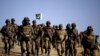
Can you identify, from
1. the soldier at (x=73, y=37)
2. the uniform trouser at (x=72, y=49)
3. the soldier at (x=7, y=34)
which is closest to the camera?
the soldier at (x=73, y=37)

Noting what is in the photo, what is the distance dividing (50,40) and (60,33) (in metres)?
0.80

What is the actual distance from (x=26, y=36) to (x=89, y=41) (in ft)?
9.73

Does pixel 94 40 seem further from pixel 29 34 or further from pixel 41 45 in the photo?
pixel 41 45

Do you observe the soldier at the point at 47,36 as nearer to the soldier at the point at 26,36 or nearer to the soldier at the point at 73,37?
the soldier at the point at 73,37

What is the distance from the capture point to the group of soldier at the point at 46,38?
796 inches

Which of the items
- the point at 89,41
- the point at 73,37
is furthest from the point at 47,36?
the point at 89,41

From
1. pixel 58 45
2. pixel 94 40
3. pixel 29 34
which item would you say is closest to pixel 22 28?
pixel 29 34

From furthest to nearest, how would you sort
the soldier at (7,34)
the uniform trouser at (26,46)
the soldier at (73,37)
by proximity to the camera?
1. the soldier at (7,34)
2. the soldier at (73,37)
3. the uniform trouser at (26,46)

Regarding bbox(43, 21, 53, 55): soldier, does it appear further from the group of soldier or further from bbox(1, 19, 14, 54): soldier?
bbox(1, 19, 14, 54): soldier

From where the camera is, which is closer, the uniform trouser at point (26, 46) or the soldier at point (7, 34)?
the uniform trouser at point (26, 46)

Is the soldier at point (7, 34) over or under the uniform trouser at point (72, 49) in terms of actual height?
over

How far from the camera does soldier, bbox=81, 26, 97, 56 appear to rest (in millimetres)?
19984

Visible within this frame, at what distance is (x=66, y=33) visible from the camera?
24.0 m

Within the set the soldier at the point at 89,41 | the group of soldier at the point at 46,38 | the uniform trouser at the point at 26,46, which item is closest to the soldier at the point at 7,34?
the group of soldier at the point at 46,38
